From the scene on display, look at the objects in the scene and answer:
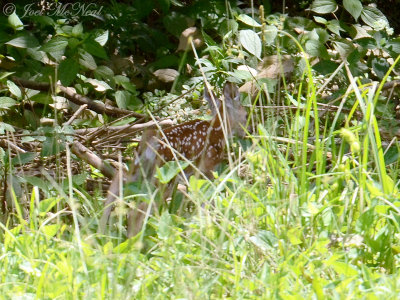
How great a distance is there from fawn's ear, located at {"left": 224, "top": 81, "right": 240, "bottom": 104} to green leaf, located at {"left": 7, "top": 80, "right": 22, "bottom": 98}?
4.07 feet

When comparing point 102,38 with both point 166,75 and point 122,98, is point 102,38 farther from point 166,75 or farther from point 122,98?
point 166,75

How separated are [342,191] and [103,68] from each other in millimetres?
2273

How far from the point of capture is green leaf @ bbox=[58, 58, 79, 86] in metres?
4.25

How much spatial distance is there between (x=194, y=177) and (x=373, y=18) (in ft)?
8.05

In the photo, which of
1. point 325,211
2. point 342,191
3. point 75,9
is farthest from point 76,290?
point 75,9

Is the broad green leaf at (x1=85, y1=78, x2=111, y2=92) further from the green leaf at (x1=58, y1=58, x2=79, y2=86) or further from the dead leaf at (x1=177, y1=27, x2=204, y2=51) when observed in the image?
the dead leaf at (x1=177, y1=27, x2=204, y2=51)

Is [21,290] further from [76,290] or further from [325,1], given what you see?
[325,1]

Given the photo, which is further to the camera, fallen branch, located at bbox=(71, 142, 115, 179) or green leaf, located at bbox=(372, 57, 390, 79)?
green leaf, located at bbox=(372, 57, 390, 79)

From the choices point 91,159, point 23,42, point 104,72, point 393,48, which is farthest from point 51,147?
point 393,48

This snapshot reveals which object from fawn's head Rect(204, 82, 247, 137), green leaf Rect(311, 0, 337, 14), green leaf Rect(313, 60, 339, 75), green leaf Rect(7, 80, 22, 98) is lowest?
green leaf Rect(7, 80, 22, 98)

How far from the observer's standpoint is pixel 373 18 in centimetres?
446

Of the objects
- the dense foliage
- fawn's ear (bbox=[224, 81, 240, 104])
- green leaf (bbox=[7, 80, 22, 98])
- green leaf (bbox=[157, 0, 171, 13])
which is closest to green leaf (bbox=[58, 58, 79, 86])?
the dense foliage

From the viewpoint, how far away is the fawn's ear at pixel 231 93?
363 centimetres

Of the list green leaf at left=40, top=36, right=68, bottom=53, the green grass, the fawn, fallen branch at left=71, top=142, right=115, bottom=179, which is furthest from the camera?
green leaf at left=40, top=36, right=68, bottom=53
